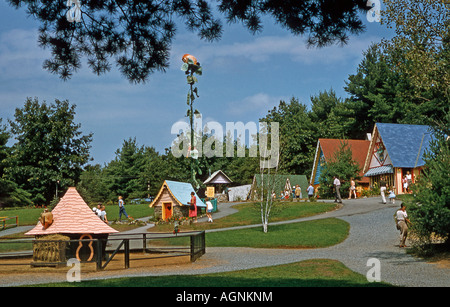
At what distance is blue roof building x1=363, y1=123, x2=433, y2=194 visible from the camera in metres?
48.1

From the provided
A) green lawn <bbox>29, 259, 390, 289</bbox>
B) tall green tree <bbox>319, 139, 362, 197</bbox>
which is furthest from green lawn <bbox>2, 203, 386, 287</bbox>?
tall green tree <bbox>319, 139, 362, 197</bbox>

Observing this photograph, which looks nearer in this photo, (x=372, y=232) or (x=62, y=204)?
(x=62, y=204)

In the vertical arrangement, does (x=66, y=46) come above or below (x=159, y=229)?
above

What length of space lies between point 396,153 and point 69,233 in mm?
38010

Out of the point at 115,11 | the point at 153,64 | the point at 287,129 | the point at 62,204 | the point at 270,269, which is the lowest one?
the point at 270,269

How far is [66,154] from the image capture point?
6644 cm

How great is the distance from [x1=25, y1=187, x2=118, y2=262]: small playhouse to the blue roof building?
33924 millimetres

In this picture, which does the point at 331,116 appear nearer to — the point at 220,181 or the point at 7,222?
the point at 220,181

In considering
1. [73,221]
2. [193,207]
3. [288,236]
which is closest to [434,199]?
[288,236]

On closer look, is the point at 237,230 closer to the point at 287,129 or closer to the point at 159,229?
the point at 159,229

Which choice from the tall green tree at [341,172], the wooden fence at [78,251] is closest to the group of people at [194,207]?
the wooden fence at [78,251]

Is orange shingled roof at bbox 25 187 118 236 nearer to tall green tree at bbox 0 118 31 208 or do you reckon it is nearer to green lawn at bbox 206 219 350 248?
green lawn at bbox 206 219 350 248
